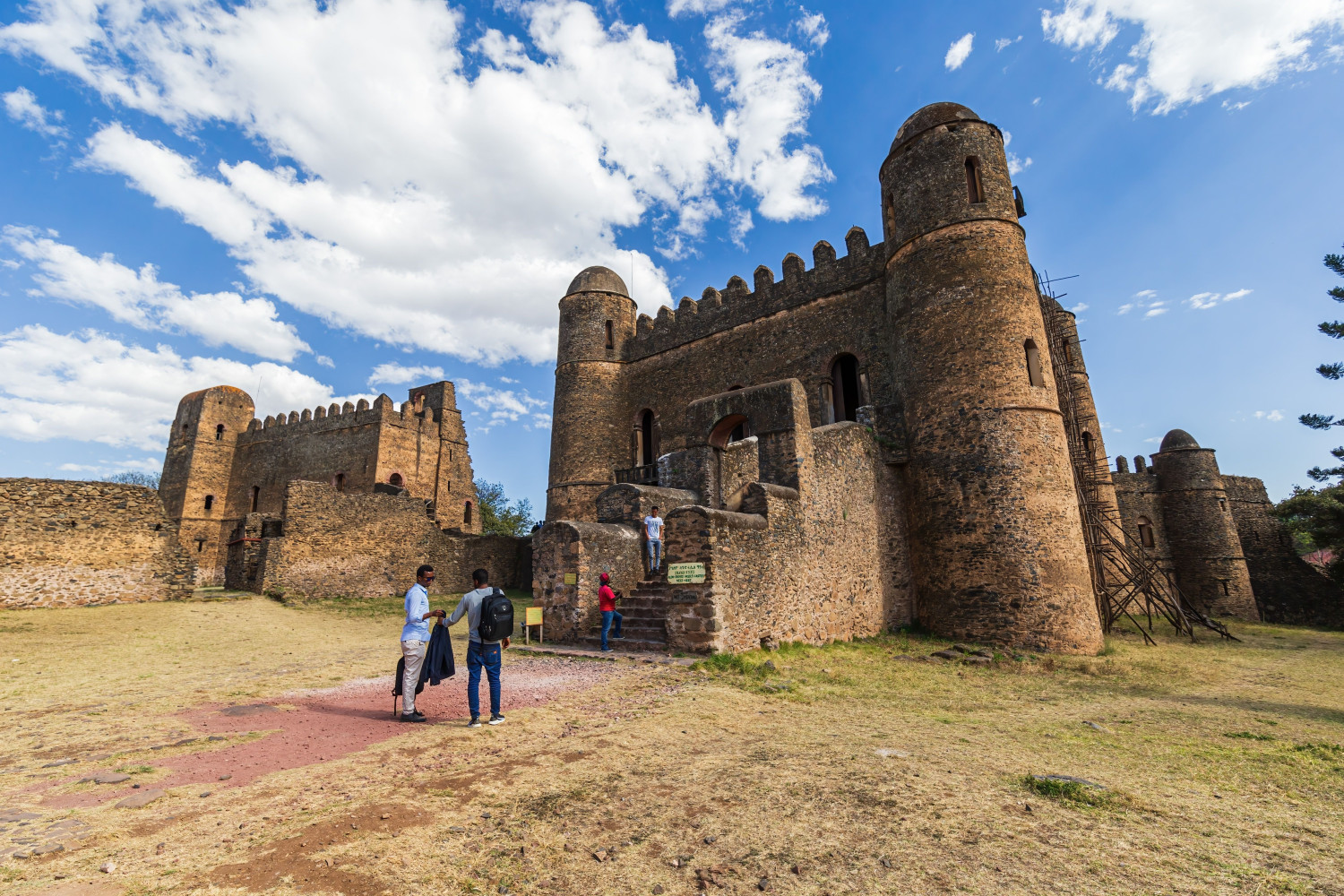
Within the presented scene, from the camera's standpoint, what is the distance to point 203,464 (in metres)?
31.3

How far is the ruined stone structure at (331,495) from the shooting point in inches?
698

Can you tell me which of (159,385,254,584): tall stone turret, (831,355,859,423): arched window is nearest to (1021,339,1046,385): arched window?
(831,355,859,423): arched window

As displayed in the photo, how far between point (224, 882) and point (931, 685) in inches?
325

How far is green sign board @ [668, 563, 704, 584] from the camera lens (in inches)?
358

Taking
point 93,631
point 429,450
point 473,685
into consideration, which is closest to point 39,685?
point 93,631

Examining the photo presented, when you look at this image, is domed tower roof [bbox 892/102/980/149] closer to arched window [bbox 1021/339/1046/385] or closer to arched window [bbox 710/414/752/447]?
arched window [bbox 1021/339/1046/385]

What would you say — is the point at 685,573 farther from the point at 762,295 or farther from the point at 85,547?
the point at 85,547

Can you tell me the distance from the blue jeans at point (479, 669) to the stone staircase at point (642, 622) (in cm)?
399

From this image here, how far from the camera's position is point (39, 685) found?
23.6 feet

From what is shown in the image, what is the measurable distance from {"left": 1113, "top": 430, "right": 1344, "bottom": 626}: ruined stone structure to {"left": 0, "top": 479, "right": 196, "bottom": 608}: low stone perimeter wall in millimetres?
31038

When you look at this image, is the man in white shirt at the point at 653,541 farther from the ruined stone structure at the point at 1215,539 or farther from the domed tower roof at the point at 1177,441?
the domed tower roof at the point at 1177,441

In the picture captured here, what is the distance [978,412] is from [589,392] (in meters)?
12.4

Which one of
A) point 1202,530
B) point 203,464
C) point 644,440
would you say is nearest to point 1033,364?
point 644,440

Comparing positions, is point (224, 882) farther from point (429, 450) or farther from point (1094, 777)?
point (429, 450)
